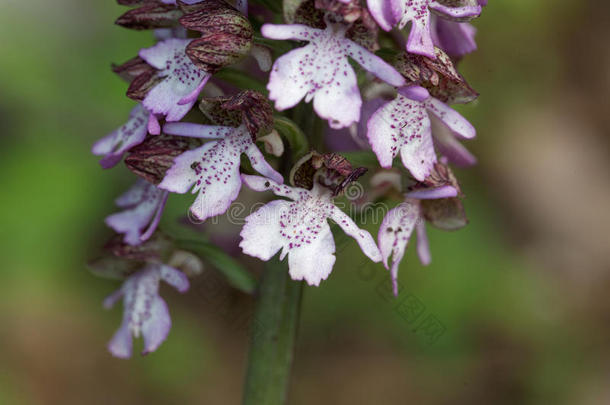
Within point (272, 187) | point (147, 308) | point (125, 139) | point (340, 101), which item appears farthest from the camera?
point (147, 308)

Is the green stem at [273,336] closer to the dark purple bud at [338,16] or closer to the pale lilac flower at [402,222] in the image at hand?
the pale lilac flower at [402,222]

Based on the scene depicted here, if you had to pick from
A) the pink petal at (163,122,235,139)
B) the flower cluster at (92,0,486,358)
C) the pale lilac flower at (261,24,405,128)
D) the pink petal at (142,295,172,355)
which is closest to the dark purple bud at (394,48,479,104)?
the flower cluster at (92,0,486,358)

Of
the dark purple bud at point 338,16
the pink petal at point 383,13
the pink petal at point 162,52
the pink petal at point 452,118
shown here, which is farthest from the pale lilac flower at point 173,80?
the pink petal at point 452,118

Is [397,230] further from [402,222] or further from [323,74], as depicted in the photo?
[323,74]

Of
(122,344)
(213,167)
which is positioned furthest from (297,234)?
(122,344)

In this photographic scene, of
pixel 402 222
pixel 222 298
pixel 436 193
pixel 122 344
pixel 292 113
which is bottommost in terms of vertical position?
pixel 222 298

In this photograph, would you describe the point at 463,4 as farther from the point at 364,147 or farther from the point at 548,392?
the point at 548,392

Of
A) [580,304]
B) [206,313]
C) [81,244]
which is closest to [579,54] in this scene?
[580,304]
